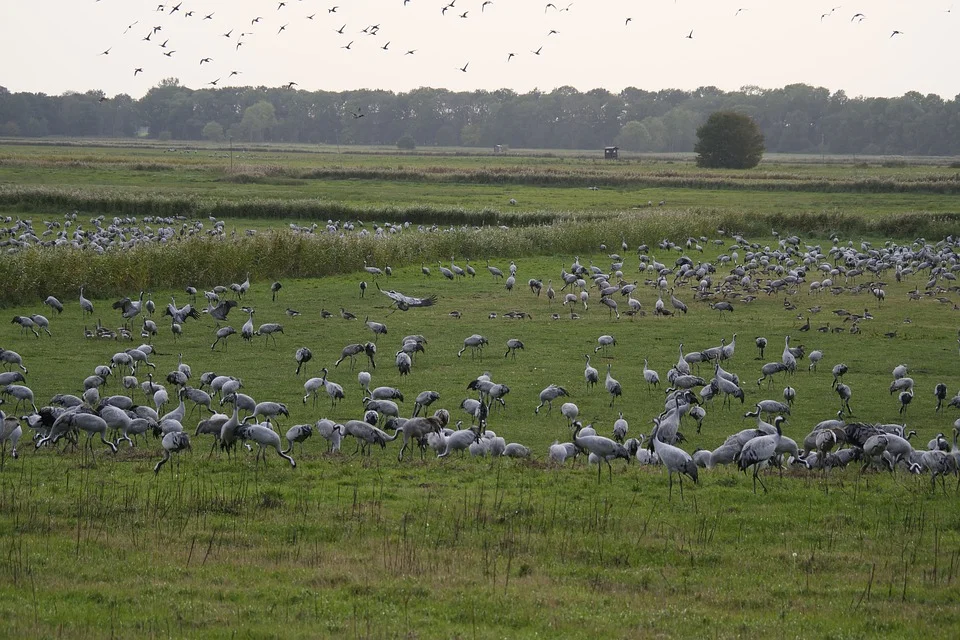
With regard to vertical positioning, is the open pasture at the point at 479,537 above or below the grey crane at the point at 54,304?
above

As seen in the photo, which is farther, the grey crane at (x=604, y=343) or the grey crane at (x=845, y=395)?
the grey crane at (x=604, y=343)

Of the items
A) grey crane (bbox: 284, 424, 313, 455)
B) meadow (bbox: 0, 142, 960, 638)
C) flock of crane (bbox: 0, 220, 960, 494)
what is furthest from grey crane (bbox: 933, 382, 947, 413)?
grey crane (bbox: 284, 424, 313, 455)

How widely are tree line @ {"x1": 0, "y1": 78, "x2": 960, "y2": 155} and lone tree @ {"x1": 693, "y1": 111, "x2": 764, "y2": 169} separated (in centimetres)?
6700

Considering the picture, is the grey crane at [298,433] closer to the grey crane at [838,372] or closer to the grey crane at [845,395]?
the grey crane at [845,395]

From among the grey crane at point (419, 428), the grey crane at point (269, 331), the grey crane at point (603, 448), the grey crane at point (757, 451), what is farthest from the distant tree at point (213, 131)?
the grey crane at point (757, 451)

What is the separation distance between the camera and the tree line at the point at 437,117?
17262cm

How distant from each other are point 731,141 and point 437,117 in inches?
3795

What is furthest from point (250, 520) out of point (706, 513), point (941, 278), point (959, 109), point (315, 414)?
point (959, 109)

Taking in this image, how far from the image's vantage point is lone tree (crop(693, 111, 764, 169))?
103625 millimetres

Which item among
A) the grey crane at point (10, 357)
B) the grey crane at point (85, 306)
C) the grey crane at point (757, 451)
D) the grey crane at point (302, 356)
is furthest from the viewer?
the grey crane at point (85, 306)

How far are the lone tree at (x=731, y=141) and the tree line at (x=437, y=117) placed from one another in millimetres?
67004

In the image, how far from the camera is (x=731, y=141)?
104312mm

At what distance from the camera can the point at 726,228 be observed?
55.2 metres

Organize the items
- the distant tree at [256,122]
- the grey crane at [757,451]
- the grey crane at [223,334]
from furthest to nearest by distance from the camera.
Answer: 1. the distant tree at [256,122]
2. the grey crane at [223,334]
3. the grey crane at [757,451]
